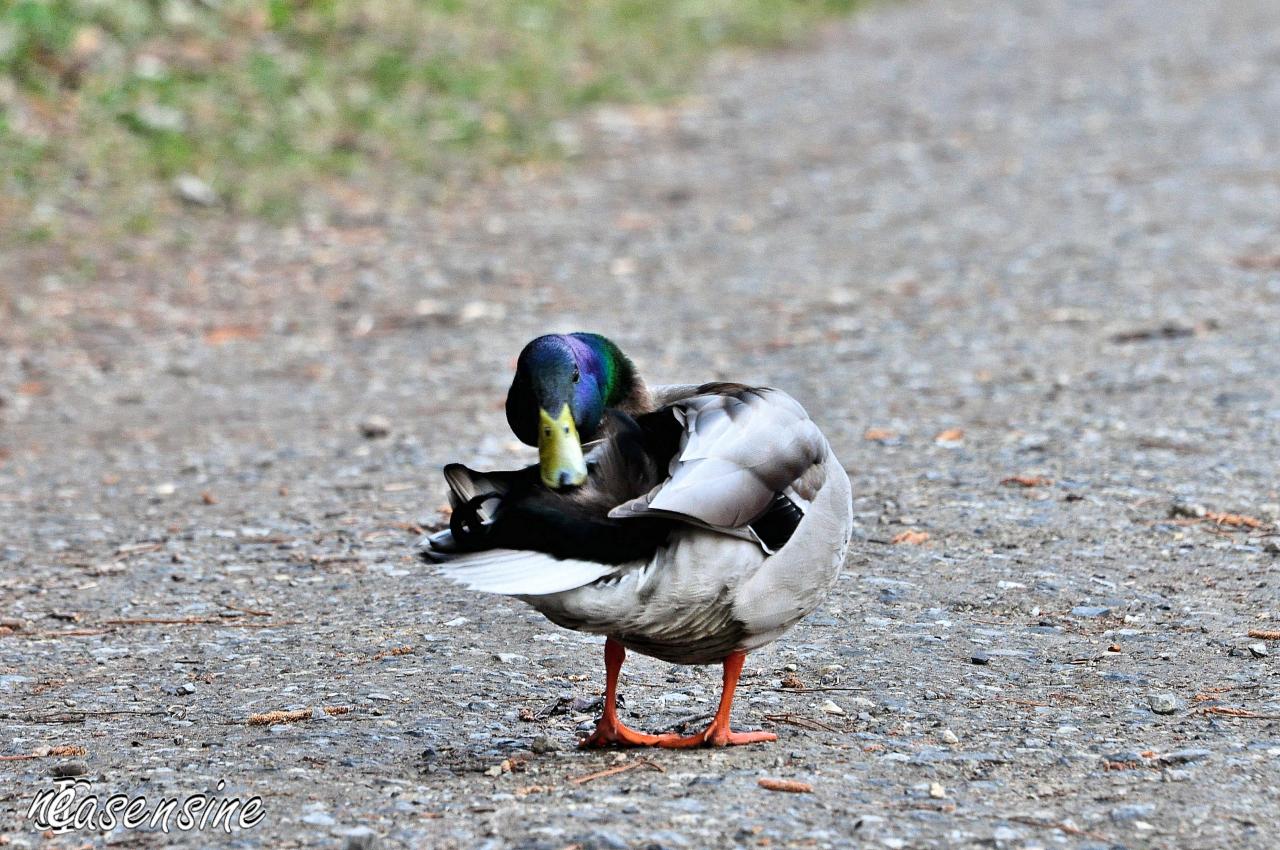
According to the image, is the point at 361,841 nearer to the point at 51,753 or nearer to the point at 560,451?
the point at 560,451

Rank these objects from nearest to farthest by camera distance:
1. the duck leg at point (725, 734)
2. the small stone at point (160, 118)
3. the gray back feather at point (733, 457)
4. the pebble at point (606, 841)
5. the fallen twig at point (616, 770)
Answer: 1. the pebble at point (606, 841)
2. the gray back feather at point (733, 457)
3. the fallen twig at point (616, 770)
4. the duck leg at point (725, 734)
5. the small stone at point (160, 118)

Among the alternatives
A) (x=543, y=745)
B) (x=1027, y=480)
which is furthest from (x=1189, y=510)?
(x=543, y=745)

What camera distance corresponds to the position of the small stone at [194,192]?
10156 millimetres

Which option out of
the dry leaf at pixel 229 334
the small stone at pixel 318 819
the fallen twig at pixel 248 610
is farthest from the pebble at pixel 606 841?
the dry leaf at pixel 229 334

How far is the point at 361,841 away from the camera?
3.08 metres

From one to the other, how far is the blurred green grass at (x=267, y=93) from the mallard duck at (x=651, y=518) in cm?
668

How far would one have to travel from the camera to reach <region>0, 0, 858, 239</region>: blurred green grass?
10.2 metres

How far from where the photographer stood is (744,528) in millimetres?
3426

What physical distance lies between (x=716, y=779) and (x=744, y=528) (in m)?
0.52

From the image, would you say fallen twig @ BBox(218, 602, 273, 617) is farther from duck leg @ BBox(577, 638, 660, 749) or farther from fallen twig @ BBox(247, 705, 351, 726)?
duck leg @ BBox(577, 638, 660, 749)

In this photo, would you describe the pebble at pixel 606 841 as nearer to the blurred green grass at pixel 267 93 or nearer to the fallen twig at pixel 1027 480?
the fallen twig at pixel 1027 480

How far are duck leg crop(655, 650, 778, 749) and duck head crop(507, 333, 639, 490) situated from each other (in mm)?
611
